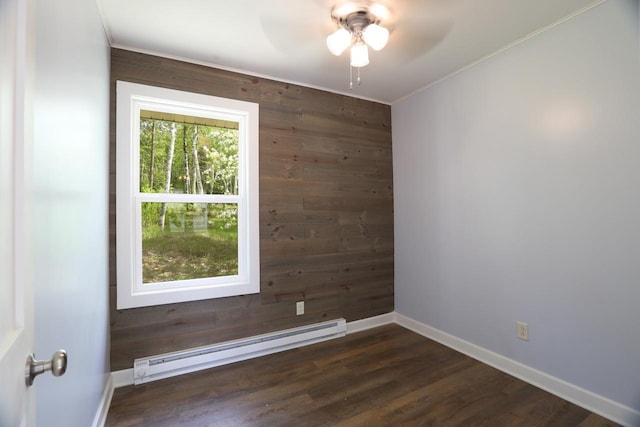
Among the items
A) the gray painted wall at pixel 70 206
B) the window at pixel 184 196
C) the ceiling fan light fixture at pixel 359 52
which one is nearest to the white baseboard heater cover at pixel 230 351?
the gray painted wall at pixel 70 206

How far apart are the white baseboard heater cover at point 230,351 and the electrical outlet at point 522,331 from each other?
4.84 feet

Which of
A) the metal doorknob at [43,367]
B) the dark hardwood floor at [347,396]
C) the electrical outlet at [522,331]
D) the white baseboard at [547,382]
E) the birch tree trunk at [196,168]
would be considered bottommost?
the dark hardwood floor at [347,396]

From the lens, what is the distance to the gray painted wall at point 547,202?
1.68m

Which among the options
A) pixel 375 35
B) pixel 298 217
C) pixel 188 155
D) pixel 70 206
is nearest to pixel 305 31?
pixel 375 35

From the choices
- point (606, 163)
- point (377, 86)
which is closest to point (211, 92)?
point (377, 86)

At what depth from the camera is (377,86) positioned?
288cm

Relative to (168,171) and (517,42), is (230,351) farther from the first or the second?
(517,42)

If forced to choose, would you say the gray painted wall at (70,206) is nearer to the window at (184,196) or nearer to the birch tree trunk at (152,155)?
the window at (184,196)

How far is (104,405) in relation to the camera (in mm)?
1773

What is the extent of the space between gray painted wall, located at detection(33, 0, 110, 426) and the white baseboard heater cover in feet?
1.01

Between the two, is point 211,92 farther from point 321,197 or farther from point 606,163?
point 606,163

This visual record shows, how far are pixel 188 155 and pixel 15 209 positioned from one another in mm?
1954

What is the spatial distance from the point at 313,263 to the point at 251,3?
2.12 meters

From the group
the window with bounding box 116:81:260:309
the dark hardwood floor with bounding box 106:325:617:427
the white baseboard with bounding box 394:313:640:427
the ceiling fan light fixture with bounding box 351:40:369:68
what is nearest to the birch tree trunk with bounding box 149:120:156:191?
the window with bounding box 116:81:260:309
